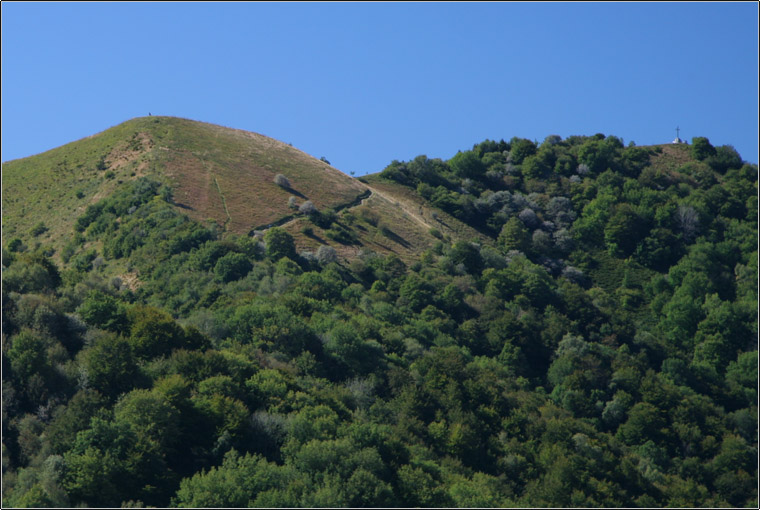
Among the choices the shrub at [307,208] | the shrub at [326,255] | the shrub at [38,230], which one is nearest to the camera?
the shrub at [326,255]

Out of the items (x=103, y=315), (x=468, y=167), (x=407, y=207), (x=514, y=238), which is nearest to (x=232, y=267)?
(x=103, y=315)

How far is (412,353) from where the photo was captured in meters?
62.7

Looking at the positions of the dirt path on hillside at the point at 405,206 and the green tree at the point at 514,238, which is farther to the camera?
the green tree at the point at 514,238

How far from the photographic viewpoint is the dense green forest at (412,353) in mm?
39031

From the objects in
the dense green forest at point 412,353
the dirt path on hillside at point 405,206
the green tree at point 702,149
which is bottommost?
the dense green forest at point 412,353

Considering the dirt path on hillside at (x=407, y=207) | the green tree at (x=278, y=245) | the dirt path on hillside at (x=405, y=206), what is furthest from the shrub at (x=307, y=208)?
the dirt path on hillside at (x=407, y=207)

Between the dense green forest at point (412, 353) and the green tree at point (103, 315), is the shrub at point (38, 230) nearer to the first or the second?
the dense green forest at point (412, 353)

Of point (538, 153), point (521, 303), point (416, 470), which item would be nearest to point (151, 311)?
point (416, 470)

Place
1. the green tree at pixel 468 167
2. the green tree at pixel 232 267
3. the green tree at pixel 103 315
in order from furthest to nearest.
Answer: the green tree at pixel 468 167 < the green tree at pixel 232 267 < the green tree at pixel 103 315

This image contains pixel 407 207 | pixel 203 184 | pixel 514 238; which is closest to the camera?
pixel 203 184

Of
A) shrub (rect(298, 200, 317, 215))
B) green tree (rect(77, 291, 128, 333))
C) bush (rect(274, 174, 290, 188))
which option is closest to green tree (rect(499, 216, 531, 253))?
shrub (rect(298, 200, 317, 215))

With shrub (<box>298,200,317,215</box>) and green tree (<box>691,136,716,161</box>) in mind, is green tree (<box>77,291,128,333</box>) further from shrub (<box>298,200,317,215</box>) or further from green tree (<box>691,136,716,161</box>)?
green tree (<box>691,136,716,161</box>)

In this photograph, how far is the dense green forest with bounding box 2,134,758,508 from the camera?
1537 inches

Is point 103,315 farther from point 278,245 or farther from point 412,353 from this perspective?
point 278,245
